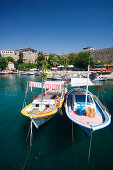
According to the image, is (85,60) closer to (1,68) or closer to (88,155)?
(88,155)

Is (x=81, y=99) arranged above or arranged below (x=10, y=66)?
below

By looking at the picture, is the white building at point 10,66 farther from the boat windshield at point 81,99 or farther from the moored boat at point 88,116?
the moored boat at point 88,116

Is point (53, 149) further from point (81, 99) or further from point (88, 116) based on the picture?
point (81, 99)

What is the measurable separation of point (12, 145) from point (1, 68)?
7481 centimetres

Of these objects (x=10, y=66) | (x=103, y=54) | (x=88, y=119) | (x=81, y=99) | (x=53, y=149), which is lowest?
(x=53, y=149)

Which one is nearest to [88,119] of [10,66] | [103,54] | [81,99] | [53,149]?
[81,99]

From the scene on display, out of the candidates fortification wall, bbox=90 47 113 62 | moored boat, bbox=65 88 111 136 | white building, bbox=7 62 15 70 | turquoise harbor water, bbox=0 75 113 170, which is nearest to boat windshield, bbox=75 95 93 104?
moored boat, bbox=65 88 111 136

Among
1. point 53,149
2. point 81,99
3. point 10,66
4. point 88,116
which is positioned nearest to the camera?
point 53,149

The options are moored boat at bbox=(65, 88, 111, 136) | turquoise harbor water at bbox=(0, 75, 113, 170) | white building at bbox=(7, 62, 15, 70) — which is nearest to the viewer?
turquoise harbor water at bbox=(0, 75, 113, 170)

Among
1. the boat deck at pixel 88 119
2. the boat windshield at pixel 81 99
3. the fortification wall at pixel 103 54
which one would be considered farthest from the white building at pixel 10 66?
the boat deck at pixel 88 119

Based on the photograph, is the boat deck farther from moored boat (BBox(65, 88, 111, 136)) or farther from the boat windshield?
the boat windshield

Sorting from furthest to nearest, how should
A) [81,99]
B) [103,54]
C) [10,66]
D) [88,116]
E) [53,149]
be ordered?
[10,66], [103,54], [81,99], [88,116], [53,149]

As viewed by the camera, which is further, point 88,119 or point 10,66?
point 10,66

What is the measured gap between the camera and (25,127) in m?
10.2
